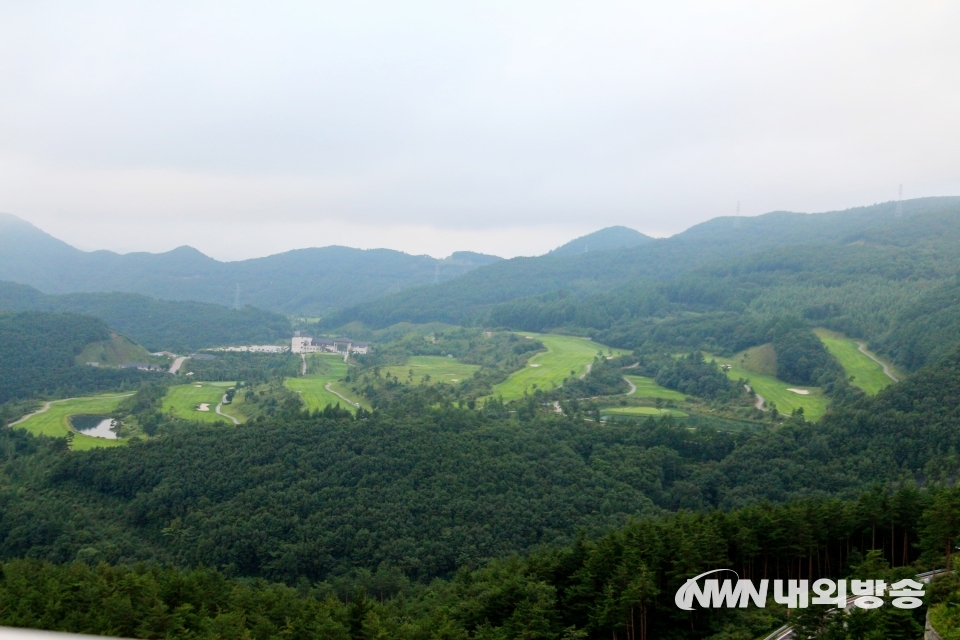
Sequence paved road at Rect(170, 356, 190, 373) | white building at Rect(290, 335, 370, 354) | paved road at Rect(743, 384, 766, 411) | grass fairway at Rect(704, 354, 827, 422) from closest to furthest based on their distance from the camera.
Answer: grass fairway at Rect(704, 354, 827, 422) → paved road at Rect(743, 384, 766, 411) → paved road at Rect(170, 356, 190, 373) → white building at Rect(290, 335, 370, 354)

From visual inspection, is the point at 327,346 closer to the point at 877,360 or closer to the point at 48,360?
the point at 48,360

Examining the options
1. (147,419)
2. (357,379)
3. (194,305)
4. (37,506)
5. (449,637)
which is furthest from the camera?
(194,305)

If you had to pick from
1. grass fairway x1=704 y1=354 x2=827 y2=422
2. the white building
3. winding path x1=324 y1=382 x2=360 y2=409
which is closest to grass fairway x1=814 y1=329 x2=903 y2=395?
grass fairway x1=704 y1=354 x2=827 y2=422

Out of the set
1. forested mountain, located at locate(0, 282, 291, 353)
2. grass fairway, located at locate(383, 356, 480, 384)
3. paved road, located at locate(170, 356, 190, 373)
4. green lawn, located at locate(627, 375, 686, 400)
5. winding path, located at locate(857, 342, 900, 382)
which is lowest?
green lawn, located at locate(627, 375, 686, 400)

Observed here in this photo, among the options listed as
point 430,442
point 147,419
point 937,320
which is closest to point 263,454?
point 430,442

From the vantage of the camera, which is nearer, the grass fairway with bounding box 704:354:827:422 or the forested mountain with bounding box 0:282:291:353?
the grass fairway with bounding box 704:354:827:422

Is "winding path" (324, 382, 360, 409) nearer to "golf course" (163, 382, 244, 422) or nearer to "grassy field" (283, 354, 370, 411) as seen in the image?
"grassy field" (283, 354, 370, 411)

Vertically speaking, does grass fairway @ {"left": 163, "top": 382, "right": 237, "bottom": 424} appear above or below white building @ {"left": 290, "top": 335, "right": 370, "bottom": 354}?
below

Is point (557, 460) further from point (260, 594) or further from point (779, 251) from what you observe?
point (779, 251)
